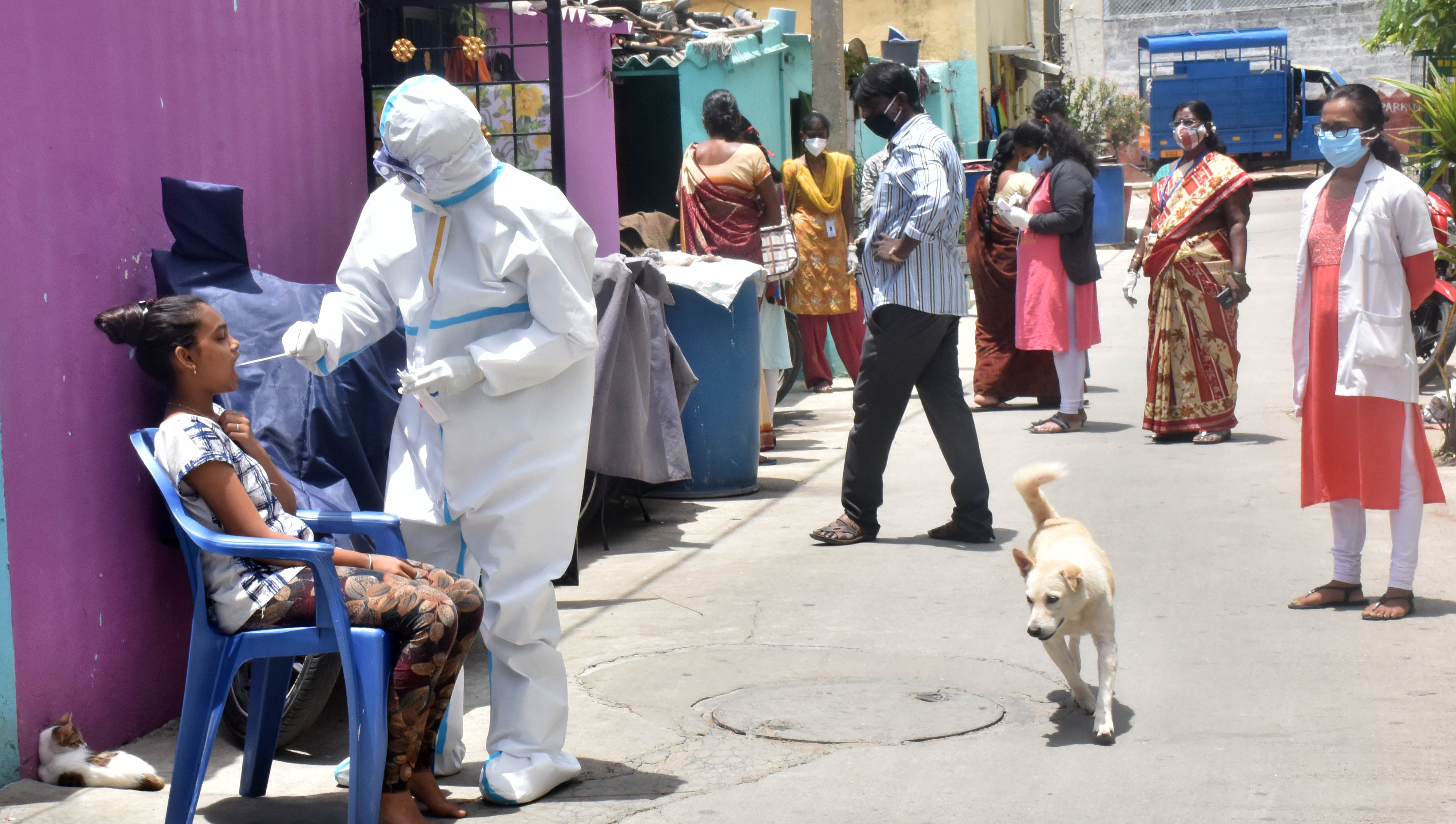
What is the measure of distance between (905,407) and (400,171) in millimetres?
3404

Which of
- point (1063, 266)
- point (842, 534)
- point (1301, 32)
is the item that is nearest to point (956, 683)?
point (842, 534)

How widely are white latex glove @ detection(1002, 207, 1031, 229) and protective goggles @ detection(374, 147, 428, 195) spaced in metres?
6.10

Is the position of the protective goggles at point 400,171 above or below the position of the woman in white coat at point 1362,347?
above

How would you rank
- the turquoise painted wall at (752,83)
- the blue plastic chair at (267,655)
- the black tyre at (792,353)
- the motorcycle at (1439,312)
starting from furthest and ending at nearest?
1. the turquoise painted wall at (752,83)
2. the black tyre at (792,353)
3. the motorcycle at (1439,312)
4. the blue plastic chair at (267,655)

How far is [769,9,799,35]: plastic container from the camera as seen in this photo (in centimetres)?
1447

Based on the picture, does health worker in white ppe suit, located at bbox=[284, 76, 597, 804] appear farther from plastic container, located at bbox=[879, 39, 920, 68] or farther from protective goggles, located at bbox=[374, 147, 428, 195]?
plastic container, located at bbox=[879, 39, 920, 68]

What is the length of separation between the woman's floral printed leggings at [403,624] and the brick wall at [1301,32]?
120ft

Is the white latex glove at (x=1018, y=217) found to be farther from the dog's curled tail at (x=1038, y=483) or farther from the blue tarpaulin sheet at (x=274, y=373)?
the blue tarpaulin sheet at (x=274, y=373)

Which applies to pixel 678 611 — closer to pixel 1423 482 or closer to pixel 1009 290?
pixel 1423 482

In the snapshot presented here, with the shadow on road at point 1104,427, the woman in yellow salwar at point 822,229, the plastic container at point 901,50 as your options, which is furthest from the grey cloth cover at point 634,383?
the plastic container at point 901,50

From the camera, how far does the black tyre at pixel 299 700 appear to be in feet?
13.7

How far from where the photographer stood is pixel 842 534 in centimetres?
663

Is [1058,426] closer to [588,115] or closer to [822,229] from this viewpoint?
[822,229]

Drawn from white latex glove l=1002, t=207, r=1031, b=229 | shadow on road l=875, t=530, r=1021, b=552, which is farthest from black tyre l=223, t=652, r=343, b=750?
white latex glove l=1002, t=207, r=1031, b=229
